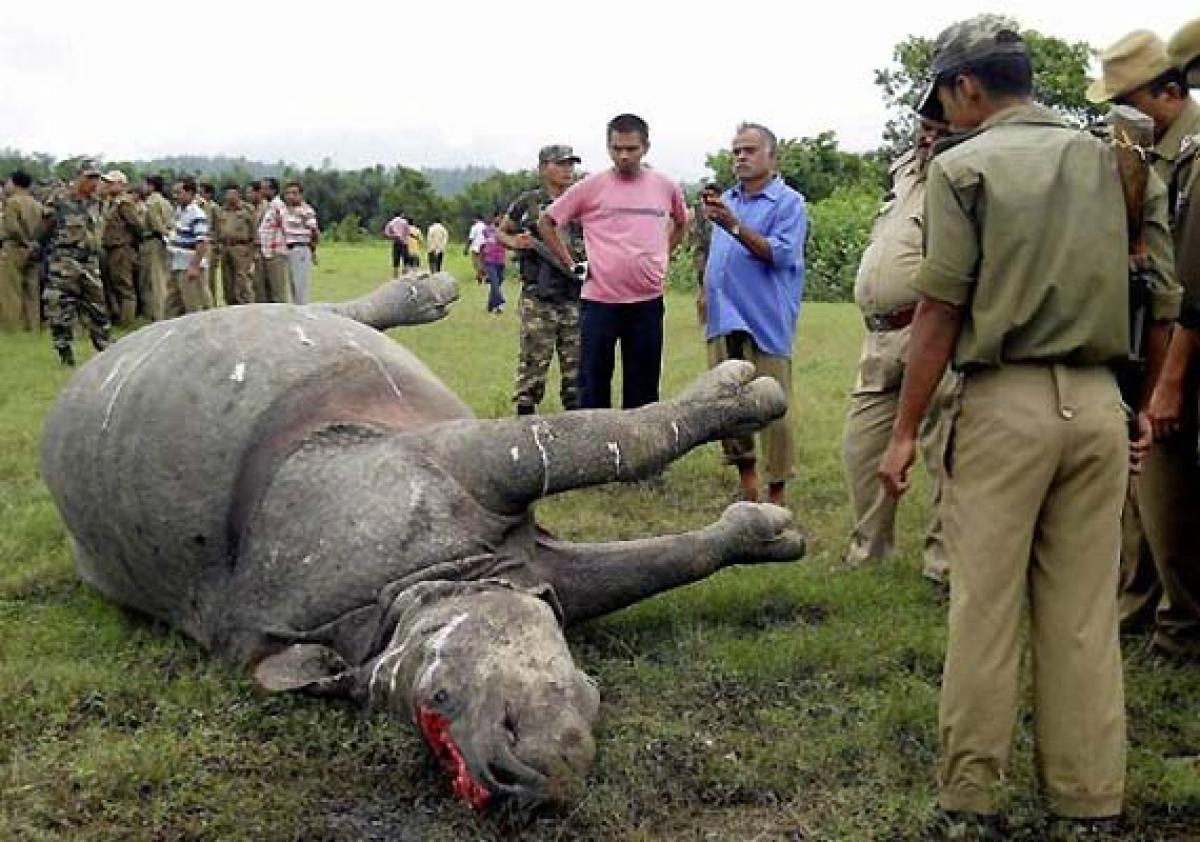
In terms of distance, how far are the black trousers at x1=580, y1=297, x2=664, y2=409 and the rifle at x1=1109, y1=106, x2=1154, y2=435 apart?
4074mm

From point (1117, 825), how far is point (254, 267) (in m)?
15.8

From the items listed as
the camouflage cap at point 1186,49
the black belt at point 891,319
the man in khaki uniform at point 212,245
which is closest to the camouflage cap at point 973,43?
the camouflage cap at point 1186,49

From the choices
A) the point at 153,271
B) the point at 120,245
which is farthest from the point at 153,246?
the point at 120,245

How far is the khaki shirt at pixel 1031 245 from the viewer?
389cm

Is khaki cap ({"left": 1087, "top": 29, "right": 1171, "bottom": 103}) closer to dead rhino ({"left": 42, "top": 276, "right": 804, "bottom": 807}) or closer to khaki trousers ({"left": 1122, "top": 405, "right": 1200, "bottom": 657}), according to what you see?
khaki trousers ({"left": 1122, "top": 405, "right": 1200, "bottom": 657})

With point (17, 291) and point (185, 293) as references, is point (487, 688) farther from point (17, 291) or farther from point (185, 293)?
point (17, 291)

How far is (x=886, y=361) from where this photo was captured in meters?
6.56

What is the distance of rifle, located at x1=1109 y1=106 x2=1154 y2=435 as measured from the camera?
13.3 feet

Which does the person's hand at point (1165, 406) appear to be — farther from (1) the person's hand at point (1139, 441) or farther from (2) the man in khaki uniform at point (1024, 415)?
(2) the man in khaki uniform at point (1024, 415)

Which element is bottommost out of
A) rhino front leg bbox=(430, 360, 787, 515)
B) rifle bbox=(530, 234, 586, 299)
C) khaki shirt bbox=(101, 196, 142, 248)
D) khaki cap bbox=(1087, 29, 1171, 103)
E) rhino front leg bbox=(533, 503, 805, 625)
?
rhino front leg bbox=(533, 503, 805, 625)

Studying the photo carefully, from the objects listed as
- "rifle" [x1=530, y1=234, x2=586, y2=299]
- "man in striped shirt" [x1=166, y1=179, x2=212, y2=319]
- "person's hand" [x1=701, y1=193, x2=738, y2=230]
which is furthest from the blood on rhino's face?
"man in striped shirt" [x1=166, y1=179, x2=212, y2=319]

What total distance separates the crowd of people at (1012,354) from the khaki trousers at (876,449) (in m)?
0.01

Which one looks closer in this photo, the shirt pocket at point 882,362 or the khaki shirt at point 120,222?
the shirt pocket at point 882,362

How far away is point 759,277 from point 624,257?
101cm
